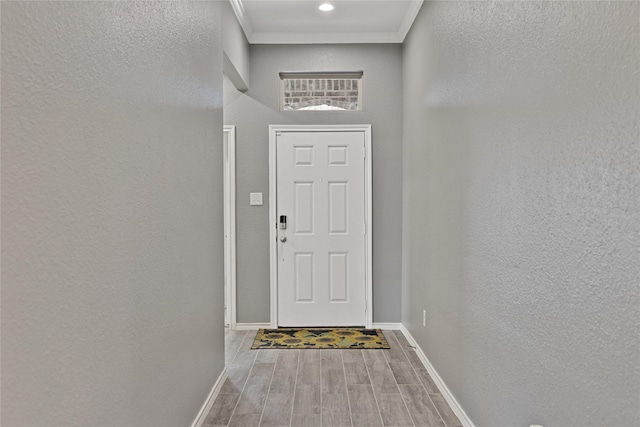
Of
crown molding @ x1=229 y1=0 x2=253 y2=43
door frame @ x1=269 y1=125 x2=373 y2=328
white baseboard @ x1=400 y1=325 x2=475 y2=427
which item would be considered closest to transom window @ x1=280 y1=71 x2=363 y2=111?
door frame @ x1=269 y1=125 x2=373 y2=328

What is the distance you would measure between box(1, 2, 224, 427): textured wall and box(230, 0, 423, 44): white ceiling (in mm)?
Result: 1506

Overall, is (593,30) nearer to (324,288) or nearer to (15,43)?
(15,43)

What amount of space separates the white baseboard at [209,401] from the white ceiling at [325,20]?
2.61 metres

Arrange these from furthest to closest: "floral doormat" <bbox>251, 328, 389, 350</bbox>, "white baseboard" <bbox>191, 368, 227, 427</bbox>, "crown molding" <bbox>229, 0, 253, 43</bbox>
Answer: "floral doormat" <bbox>251, 328, 389, 350</bbox> → "crown molding" <bbox>229, 0, 253, 43</bbox> → "white baseboard" <bbox>191, 368, 227, 427</bbox>

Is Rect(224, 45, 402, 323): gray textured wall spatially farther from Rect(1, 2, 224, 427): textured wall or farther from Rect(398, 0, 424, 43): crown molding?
Rect(1, 2, 224, 427): textured wall

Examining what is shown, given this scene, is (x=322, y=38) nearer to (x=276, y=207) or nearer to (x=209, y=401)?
(x=276, y=207)

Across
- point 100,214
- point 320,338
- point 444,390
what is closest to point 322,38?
point 320,338

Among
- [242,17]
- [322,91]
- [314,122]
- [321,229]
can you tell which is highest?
[242,17]

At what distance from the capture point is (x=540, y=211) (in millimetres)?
1669

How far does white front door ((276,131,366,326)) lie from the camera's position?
445 centimetres

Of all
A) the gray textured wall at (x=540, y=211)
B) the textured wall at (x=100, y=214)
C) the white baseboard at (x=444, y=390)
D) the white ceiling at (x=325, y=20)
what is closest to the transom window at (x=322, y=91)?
the white ceiling at (x=325, y=20)

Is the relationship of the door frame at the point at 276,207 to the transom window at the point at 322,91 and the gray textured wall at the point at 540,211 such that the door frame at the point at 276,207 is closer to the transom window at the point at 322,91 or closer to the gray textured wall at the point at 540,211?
the transom window at the point at 322,91

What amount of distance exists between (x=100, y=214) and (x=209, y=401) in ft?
5.61

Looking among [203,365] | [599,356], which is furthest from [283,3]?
[599,356]
